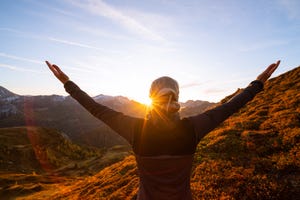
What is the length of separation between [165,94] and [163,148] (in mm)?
714

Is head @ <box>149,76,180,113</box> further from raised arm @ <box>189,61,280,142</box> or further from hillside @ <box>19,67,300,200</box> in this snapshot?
hillside @ <box>19,67,300,200</box>

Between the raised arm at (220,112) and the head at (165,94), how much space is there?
38cm

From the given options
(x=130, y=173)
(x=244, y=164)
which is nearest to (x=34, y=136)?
(x=130, y=173)

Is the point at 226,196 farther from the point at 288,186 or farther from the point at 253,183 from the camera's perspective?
the point at 288,186

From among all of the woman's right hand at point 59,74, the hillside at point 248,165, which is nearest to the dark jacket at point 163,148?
the woman's right hand at point 59,74

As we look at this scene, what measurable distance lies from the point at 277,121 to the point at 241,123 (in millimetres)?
3304

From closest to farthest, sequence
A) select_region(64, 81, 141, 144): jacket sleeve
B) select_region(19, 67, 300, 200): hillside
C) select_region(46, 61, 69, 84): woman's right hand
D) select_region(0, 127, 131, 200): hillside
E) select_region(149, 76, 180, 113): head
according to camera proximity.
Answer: select_region(149, 76, 180, 113): head < select_region(64, 81, 141, 144): jacket sleeve < select_region(46, 61, 69, 84): woman's right hand < select_region(19, 67, 300, 200): hillside < select_region(0, 127, 131, 200): hillside

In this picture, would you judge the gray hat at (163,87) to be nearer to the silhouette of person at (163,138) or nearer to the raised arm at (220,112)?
the silhouette of person at (163,138)

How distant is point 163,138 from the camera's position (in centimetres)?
365

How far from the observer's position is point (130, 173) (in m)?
21.3

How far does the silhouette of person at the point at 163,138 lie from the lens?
366 cm

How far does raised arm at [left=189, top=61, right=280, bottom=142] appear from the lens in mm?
3855

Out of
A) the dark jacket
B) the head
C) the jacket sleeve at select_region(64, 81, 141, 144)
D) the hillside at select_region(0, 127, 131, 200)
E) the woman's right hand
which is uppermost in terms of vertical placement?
the woman's right hand

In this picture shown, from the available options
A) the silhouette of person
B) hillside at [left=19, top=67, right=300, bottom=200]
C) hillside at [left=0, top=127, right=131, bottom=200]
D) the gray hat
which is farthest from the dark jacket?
hillside at [left=0, top=127, right=131, bottom=200]
